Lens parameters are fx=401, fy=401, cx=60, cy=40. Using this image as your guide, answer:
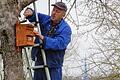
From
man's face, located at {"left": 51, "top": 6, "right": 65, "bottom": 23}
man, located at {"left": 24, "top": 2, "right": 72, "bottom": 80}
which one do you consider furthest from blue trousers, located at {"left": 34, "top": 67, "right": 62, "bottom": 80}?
man's face, located at {"left": 51, "top": 6, "right": 65, "bottom": 23}

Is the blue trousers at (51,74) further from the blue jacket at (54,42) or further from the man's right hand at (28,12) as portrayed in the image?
the man's right hand at (28,12)

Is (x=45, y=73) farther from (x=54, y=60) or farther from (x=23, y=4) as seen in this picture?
(x=23, y=4)

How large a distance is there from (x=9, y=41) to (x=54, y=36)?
0.78 metres

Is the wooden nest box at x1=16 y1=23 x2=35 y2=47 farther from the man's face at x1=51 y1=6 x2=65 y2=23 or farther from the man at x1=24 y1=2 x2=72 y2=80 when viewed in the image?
the man's face at x1=51 y1=6 x2=65 y2=23

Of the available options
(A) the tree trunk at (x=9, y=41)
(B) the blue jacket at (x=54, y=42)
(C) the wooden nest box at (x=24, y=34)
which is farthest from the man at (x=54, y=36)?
(A) the tree trunk at (x=9, y=41)

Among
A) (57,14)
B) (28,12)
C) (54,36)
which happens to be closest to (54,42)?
(54,36)

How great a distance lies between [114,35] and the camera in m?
9.78

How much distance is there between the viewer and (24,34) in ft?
13.9

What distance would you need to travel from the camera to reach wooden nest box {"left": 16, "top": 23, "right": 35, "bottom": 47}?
13.7 ft

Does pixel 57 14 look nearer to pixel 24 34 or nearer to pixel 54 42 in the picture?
pixel 54 42

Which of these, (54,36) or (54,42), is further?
(54,36)

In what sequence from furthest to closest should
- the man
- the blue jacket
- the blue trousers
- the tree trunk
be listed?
the blue trousers → the man → the blue jacket → the tree trunk

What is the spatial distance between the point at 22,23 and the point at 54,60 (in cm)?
71

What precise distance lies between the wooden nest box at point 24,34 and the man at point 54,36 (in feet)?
1.20
